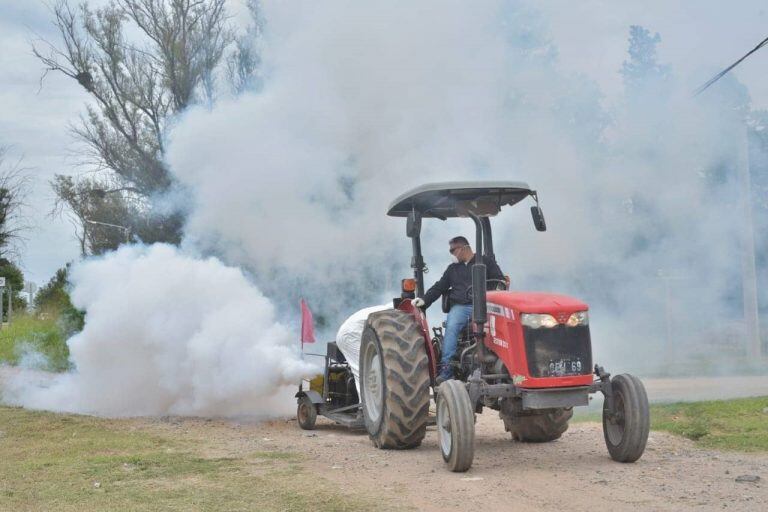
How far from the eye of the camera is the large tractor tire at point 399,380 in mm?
9305

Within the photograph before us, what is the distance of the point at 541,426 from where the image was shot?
1012 cm

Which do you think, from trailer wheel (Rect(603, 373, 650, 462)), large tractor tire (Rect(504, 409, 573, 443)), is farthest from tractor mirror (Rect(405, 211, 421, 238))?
trailer wheel (Rect(603, 373, 650, 462))

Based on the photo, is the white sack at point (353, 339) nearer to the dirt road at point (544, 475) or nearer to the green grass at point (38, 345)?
the dirt road at point (544, 475)

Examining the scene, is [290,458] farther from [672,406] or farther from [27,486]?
[672,406]

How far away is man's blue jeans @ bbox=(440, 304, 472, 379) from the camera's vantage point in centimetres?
944

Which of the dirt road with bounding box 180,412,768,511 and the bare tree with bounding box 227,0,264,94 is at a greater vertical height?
the bare tree with bounding box 227,0,264,94

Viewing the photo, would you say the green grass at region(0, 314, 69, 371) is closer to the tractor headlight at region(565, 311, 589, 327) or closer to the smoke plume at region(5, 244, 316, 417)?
the smoke plume at region(5, 244, 316, 417)

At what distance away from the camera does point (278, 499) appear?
7.31m

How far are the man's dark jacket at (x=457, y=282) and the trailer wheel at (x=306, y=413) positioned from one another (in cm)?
299

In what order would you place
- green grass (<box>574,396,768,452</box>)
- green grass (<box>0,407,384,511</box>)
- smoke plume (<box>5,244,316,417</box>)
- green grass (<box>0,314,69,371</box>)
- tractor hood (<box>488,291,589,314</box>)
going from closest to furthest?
green grass (<box>0,407,384,511</box>) → tractor hood (<box>488,291,589,314</box>) → green grass (<box>574,396,768,452</box>) → smoke plume (<box>5,244,316,417</box>) → green grass (<box>0,314,69,371</box>)

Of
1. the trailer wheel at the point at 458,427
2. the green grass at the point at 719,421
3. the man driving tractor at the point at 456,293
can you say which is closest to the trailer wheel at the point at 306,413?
the man driving tractor at the point at 456,293

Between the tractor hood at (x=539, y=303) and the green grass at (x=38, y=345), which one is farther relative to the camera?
the green grass at (x=38, y=345)

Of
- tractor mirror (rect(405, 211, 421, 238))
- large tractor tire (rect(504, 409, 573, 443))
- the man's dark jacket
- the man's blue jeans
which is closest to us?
the man's blue jeans

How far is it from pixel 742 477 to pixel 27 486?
19.9 ft
